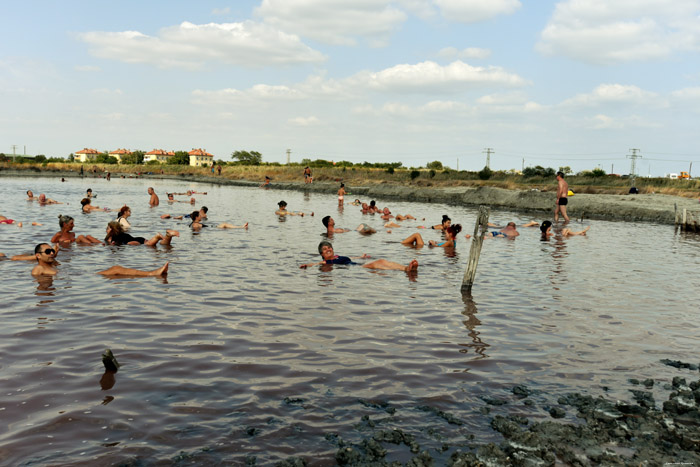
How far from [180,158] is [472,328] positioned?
160548mm

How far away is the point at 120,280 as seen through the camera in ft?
36.1

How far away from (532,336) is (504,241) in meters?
12.6

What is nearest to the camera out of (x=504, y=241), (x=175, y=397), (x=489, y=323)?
(x=175, y=397)

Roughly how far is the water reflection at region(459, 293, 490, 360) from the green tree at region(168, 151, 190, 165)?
15710cm

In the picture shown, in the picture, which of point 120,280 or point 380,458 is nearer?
point 380,458

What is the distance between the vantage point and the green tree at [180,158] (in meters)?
156

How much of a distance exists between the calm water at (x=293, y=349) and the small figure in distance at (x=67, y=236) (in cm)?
145

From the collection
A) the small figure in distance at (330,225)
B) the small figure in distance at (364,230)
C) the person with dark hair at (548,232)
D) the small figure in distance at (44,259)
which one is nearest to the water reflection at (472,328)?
the small figure in distance at (330,225)

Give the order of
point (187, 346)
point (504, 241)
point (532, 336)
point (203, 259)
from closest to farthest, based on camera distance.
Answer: point (187, 346)
point (532, 336)
point (203, 259)
point (504, 241)

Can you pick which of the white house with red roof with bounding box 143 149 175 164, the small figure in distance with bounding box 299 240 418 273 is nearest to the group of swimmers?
the small figure in distance with bounding box 299 240 418 273

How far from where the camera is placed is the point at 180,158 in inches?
6191

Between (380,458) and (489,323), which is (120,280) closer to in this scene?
(489,323)

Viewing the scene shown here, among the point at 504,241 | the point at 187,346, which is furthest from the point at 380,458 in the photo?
the point at 504,241

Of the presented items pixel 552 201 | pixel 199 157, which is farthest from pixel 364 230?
pixel 199 157
